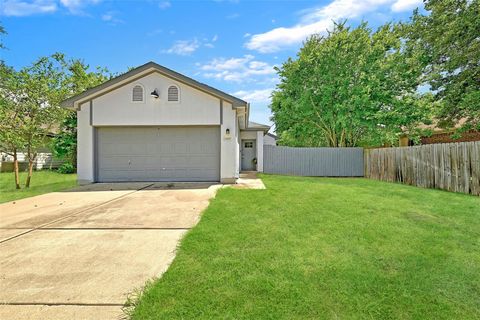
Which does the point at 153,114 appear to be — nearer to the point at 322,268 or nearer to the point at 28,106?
the point at 28,106

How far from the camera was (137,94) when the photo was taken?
905 centimetres

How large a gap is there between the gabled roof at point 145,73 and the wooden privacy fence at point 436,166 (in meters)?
6.58

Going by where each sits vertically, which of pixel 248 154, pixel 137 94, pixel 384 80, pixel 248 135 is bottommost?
pixel 248 154

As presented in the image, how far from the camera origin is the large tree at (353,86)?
14539 mm

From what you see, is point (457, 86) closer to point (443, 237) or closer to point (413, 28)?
point (413, 28)

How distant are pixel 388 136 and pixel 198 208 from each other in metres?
13.3

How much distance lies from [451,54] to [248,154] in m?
10.7

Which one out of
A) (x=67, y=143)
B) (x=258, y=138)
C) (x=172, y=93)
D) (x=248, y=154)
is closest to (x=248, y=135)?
(x=258, y=138)

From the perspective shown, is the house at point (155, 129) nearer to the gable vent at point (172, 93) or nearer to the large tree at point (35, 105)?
the gable vent at point (172, 93)

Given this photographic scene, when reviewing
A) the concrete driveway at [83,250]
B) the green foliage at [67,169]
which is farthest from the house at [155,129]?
the green foliage at [67,169]

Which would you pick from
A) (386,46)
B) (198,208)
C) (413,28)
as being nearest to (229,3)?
(198,208)

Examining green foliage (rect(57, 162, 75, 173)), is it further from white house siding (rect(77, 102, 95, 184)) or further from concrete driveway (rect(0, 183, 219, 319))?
concrete driveway (rect(0, 183, 219, 319))

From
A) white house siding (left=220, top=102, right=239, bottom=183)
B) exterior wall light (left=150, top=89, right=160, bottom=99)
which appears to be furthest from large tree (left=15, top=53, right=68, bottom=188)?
white house siding (left=220, top=102, right=239, bottom=183)

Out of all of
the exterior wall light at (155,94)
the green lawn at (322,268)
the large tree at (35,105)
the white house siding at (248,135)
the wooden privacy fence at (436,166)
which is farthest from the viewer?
the white house siding at (248,135)
